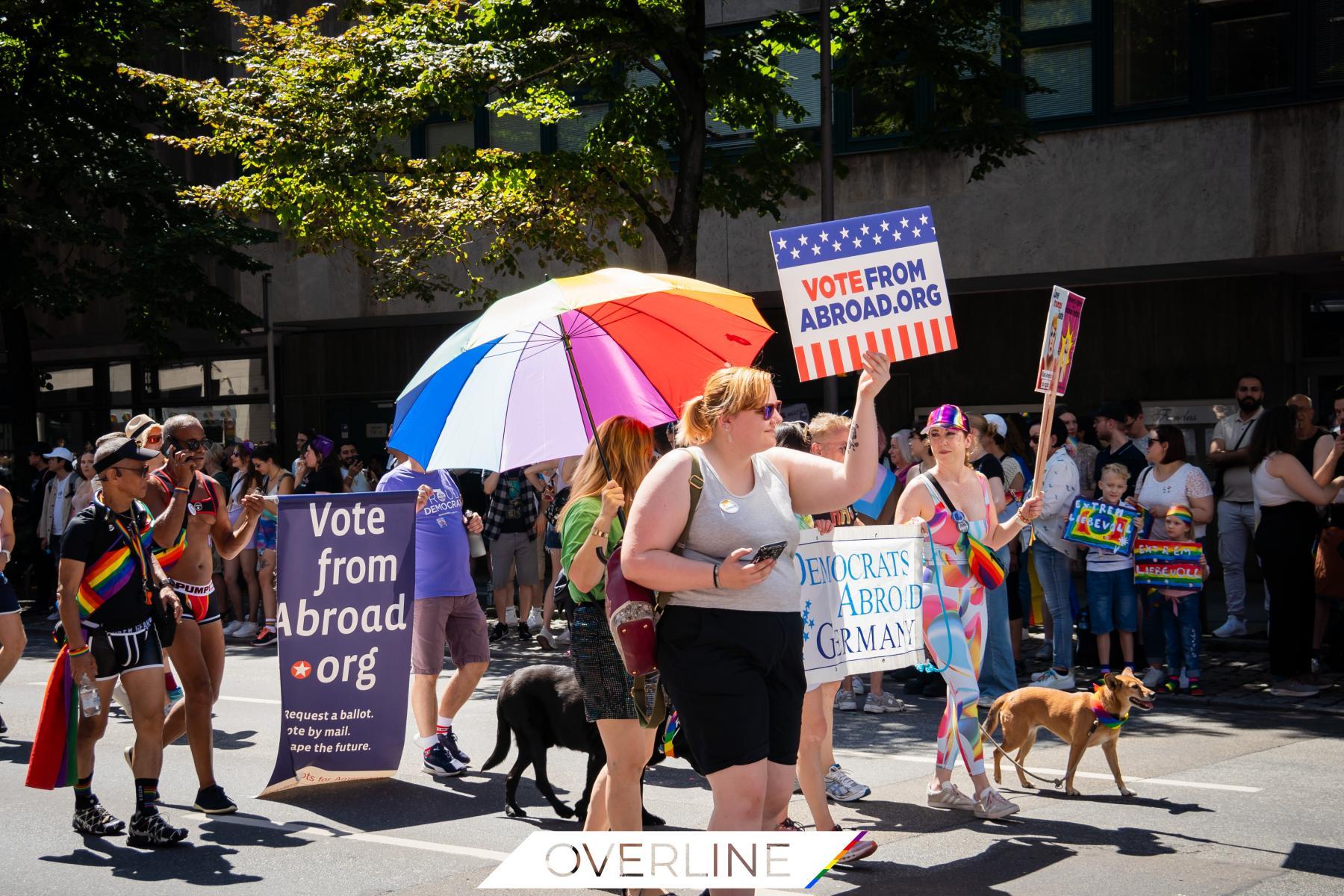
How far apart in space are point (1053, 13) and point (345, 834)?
14.2 meters

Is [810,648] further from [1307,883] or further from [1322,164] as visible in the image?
[1322,164]

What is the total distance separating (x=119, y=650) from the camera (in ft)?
23.1

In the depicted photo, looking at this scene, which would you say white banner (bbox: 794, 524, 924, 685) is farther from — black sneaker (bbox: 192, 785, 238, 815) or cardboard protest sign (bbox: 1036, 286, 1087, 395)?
black sneaker (bbox: 192, 785, 238, 815)

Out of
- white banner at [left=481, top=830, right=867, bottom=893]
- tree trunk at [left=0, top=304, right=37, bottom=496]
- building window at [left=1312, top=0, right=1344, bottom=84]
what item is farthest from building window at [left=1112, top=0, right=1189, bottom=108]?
tree trunk at [left=0, top=304, right=37, bottom=496]

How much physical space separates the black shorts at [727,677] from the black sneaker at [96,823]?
12.8ft

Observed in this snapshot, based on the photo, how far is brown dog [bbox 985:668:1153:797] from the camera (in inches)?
293

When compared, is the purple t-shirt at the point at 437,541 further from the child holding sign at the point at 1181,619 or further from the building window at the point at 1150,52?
the building window at the point at 1150,52

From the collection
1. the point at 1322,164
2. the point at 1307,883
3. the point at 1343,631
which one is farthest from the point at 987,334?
the point at 1307,883

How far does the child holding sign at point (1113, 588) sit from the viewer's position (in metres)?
11.2

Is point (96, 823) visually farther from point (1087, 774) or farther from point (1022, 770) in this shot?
point (1087, 774)

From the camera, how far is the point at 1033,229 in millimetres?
17578

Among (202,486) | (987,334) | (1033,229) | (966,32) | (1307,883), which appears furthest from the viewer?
(987,334)

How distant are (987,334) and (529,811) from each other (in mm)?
12846

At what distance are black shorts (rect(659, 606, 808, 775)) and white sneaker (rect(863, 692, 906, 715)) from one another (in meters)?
6.05
